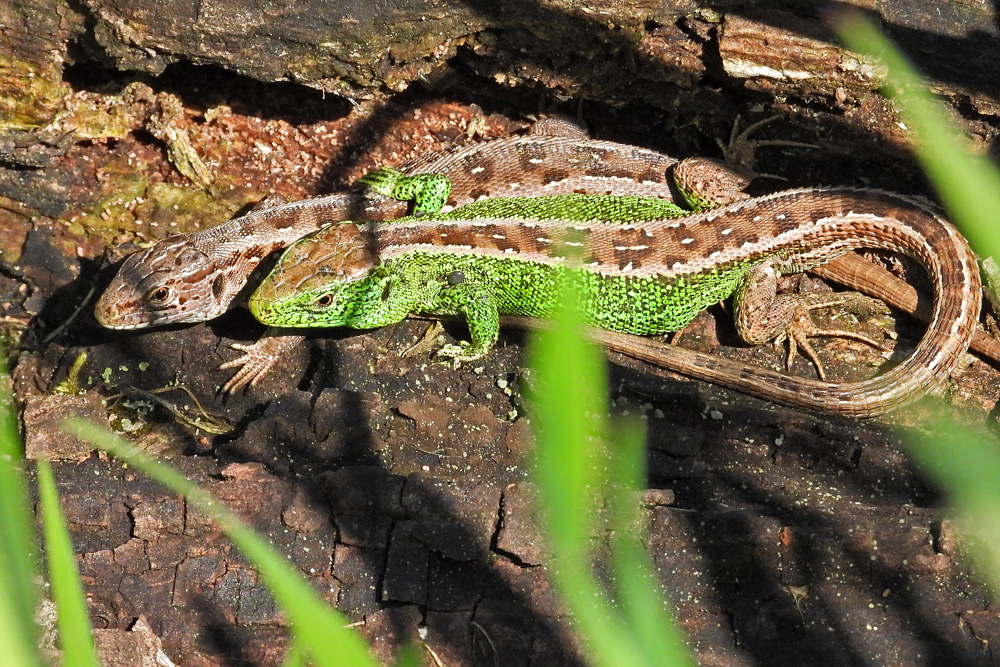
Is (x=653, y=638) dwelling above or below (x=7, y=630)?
below

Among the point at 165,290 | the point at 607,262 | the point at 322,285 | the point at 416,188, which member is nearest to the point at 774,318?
the point at 607,262

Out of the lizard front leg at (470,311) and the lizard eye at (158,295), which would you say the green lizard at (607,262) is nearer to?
the lizard front leg at (470,311)

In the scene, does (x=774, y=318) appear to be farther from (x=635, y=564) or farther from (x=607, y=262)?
(x=635, y=564)

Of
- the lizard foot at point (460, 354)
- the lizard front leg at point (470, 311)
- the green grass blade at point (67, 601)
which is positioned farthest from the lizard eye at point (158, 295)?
the green grass blade at point (67, 601)

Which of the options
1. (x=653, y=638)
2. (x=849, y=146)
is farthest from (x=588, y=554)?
(x=849, y=146)

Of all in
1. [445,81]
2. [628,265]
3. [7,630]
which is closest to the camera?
[7,630]

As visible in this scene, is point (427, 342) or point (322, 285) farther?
point (427, 342)

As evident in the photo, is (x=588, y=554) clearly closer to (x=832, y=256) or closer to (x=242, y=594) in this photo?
(x=242, y=594)

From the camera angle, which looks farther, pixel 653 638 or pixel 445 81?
pixel 445 81
